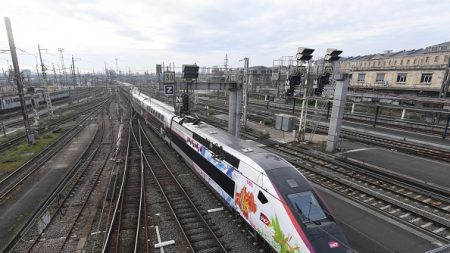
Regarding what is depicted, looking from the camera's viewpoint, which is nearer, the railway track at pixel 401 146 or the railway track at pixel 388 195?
the railway track at pixel 388 195

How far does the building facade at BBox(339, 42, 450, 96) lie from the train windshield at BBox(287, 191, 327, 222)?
44.0m

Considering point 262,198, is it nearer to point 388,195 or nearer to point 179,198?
point 179,198

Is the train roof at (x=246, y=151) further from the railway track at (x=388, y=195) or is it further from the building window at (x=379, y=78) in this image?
the building window at (x=379, y=78)

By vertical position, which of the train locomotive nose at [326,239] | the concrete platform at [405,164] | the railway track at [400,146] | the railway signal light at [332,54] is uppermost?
the railway signal light at [332,54]

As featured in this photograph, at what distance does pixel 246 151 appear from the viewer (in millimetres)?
13125

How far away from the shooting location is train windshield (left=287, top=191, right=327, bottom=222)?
9297 millimetres

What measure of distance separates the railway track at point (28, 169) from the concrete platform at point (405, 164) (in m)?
29.1

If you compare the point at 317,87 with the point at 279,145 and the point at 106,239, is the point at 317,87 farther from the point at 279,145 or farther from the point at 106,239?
the point at 106,239

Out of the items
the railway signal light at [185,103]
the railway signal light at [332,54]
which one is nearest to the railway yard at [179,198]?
the railway signal light at [185,103]

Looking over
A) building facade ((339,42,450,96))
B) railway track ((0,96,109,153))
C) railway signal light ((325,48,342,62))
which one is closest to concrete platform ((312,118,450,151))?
railway signal light ((325,48,342,62))

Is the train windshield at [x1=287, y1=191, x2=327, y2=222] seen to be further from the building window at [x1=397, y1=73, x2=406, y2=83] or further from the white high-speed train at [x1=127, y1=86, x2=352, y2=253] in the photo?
the building window at [x1=397, y1=73, x2=406, y2=83]

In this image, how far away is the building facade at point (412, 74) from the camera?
55.2 meters

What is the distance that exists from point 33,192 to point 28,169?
230 inches

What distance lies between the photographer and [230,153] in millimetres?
13375
